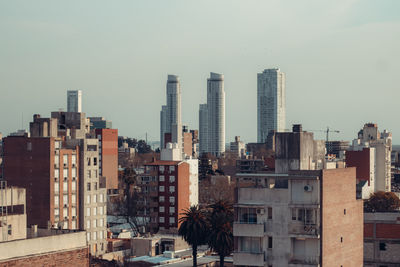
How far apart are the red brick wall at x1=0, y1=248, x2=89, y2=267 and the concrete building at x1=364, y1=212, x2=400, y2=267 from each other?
30862 millimetres

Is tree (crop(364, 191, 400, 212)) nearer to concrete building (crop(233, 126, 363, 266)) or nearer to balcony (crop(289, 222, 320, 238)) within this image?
concrete building (crop(233, 126, 363, 266))

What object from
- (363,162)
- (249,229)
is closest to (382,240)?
(249,229)

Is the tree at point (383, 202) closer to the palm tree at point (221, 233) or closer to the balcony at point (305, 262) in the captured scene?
the palm tree at point (221, 233)

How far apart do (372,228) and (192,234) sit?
83.4ft

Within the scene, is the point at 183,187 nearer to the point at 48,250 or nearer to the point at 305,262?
the point at 305,262

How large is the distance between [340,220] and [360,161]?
109 m

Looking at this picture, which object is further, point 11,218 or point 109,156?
point 109,156

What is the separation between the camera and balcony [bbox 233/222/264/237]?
5722 cm

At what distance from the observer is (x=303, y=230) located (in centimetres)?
5656

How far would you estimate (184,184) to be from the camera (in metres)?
132

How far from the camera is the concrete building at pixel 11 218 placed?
5566cm

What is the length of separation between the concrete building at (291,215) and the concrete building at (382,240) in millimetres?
18329

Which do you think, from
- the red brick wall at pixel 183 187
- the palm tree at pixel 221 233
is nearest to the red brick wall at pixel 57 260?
the palm tree at pixel 221 233

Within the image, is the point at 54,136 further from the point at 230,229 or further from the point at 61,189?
the point at 230,229
